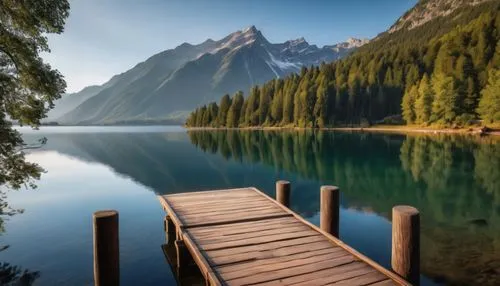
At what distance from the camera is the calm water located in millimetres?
14117

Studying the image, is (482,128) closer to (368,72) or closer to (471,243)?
(368,72)

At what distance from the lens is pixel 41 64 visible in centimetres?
1361

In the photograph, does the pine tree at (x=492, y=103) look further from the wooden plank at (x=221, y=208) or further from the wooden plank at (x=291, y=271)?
the wooden plank at (x=291, y=271)

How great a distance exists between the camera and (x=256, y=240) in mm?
10711

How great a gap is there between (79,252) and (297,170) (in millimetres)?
27888

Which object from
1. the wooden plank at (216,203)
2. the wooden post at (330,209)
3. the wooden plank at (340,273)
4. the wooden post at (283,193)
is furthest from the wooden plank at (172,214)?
the wooden plank at (340,273)

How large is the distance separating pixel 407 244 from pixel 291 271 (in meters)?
3.15

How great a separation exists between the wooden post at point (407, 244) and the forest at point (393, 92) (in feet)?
313

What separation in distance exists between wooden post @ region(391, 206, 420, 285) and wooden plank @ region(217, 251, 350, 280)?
59.1 inches

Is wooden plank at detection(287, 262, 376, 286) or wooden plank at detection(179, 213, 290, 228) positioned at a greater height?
wooden plank at detection(179, 213, 290, 228)

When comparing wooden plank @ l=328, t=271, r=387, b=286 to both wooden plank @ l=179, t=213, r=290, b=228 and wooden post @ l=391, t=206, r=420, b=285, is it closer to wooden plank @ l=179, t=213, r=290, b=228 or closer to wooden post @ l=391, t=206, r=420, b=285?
wooden post @ l=391, t=206, r=420, b=285

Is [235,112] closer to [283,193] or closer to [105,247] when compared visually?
[283,193]

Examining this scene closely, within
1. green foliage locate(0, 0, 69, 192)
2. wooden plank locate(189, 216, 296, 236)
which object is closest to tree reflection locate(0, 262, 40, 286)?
green foliage locate(0, 0, 69, 192)

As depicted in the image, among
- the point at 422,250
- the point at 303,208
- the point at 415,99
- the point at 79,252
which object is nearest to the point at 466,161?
the point at 303,208
